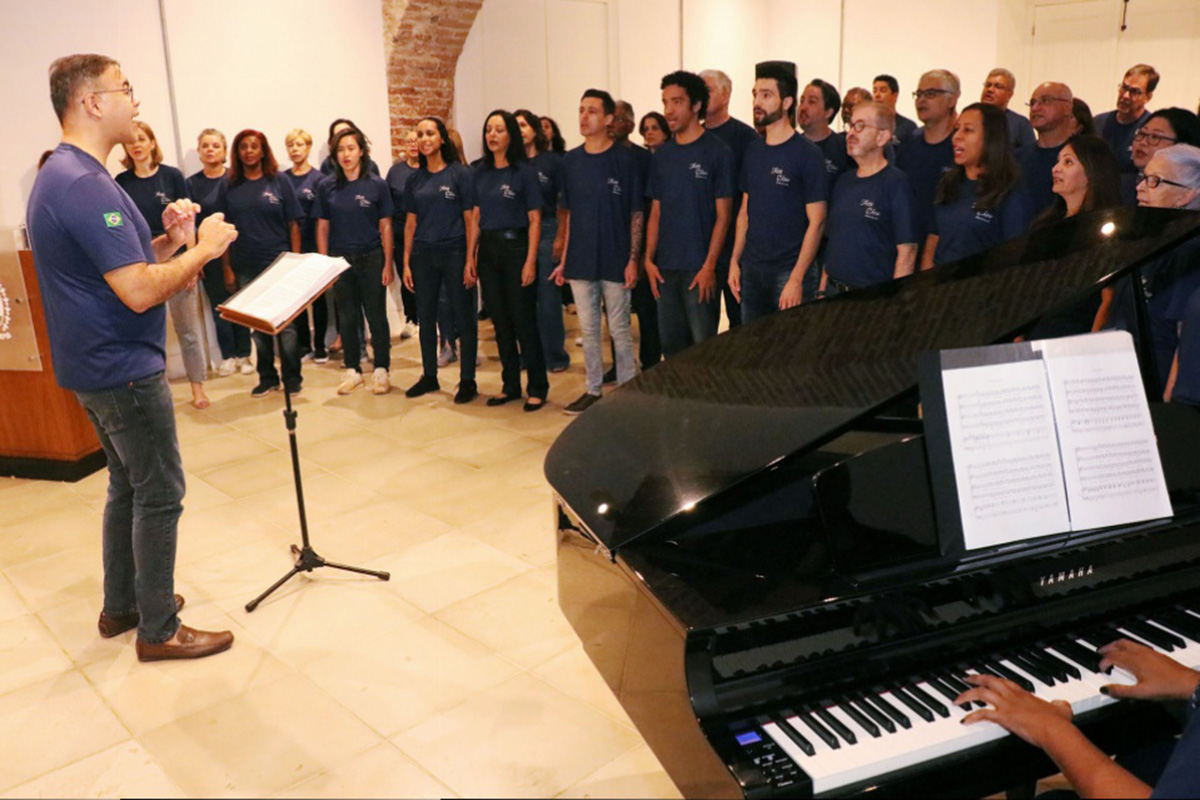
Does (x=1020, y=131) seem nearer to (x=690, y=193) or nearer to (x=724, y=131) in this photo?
(x=724, y=131)

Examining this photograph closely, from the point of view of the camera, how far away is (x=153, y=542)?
3.07m

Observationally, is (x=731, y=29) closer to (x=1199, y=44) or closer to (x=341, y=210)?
(x=1199, y=44)

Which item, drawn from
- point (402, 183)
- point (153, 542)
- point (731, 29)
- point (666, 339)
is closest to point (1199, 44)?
point (731, 29)

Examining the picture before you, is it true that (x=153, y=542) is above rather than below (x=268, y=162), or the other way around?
below

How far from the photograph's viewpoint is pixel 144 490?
3012 millimetres

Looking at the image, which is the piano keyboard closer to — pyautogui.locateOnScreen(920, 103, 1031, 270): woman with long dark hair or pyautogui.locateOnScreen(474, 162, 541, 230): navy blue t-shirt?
pyautogui.locateOnScreen(920, 103, 1031, 270): woman with long dark hair

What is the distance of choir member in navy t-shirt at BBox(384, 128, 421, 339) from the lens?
7.28 meters

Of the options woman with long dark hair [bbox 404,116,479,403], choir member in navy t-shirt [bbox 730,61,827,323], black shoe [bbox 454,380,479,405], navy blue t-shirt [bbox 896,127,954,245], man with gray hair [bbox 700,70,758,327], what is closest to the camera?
choir member in navy t-shirt [bbox 730,61,827,323]

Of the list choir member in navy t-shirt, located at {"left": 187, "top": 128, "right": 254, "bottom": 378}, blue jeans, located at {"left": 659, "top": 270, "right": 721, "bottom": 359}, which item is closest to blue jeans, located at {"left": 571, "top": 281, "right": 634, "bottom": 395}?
blue jeans, located at {"left": 659, "top": 270, "right": 721, "bottom": 359}

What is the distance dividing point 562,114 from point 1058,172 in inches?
240

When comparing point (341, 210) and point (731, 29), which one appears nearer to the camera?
point (341, 210)

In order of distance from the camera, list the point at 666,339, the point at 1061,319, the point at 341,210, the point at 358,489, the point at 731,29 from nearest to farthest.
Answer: the point at 1061,319, the point at 358,489, the point at 666,339, the point at 341,210, the point at 731,29

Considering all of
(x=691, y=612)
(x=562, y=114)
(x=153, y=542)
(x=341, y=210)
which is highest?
(x=562, y=114)

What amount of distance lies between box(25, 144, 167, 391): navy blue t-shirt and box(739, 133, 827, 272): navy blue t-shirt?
2963mm
